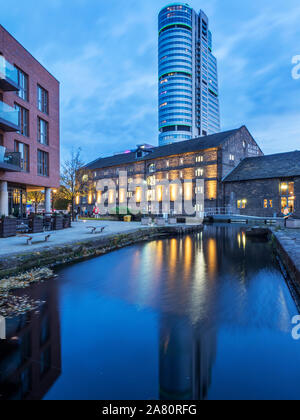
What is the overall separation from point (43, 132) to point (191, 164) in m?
24.2

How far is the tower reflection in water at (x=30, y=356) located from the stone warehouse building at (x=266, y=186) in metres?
32.5

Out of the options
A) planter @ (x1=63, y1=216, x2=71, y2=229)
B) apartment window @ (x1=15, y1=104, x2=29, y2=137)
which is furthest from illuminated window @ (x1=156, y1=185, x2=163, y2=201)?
apartment window @ (x1=15, y1=104, x2=29, y2=137)

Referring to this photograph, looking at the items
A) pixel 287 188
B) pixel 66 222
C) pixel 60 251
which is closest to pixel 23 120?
pixel 66 222

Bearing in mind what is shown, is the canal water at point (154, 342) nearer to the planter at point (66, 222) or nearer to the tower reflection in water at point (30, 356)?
the tower reflection in water at point (30, 356)

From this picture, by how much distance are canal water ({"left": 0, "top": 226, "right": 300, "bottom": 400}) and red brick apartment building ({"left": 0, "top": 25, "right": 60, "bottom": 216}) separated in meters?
13.6

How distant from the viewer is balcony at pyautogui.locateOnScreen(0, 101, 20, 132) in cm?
1528

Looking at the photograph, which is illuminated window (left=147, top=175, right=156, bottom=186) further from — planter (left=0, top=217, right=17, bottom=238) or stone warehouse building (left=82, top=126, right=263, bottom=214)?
planter (left=0, top=217, right=17, bottom=238)

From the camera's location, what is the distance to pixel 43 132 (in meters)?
21.0

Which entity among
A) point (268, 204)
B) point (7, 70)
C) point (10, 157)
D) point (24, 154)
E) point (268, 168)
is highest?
point (7, 70)

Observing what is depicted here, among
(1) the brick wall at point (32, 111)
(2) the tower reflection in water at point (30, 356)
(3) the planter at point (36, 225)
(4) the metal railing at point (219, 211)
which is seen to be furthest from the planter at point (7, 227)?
(4) the metal railing at point (219, 211)

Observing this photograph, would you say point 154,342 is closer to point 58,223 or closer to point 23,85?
point 58,223

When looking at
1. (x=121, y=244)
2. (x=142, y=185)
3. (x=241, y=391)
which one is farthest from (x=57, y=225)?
(x=142, y=185)

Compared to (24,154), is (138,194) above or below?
below
